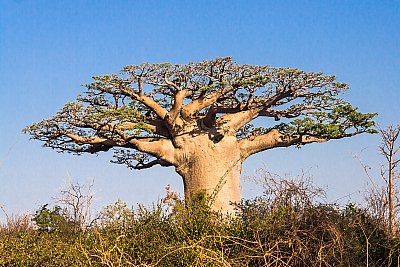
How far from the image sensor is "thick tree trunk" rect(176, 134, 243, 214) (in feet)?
40.8

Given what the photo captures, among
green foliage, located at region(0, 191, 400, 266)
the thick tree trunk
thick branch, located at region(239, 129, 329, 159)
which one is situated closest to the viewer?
green foliage, located at region(0, 191, 400, 266)

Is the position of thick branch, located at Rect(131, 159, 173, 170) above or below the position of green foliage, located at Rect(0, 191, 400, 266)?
above

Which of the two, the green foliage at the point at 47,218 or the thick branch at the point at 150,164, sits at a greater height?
the thick branch at the point at 150,164

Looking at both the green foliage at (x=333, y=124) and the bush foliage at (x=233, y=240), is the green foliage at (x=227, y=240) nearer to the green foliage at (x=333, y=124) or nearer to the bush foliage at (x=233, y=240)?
the bush foliage at (x=233, y=240)

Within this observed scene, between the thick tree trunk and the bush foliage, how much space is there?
4102mm

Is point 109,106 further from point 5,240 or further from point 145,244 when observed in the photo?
point 145,244

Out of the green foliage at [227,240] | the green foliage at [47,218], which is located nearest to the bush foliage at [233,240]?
the green foliage at [227,240]

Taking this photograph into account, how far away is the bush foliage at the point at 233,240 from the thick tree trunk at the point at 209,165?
4.10 m

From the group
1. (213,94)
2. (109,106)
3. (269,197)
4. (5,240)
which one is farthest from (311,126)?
(5,240)

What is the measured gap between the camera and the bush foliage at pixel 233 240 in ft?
19.9

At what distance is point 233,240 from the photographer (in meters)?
6.45

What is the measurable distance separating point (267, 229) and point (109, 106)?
725 centimetres

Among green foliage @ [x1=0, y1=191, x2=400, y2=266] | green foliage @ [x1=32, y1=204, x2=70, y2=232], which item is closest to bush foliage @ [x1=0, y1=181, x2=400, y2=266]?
green foliage @ [x1=0, y1=191, x2=400, y2=266]

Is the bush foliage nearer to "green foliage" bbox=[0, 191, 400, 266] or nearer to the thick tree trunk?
"green foliage" bbox=[0, 191, 400, 266]
